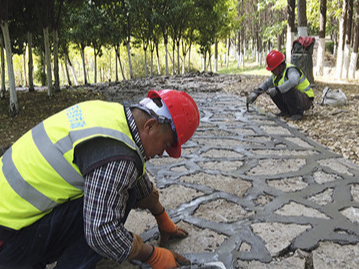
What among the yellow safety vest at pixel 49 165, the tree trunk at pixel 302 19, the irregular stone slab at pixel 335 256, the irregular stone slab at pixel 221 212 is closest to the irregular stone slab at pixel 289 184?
the irregular stone slab at pixel 221 212

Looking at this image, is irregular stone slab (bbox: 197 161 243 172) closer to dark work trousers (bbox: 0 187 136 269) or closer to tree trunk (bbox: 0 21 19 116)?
dark work trousers (bbox: 0 187 136 269)

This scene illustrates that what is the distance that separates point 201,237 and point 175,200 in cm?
75

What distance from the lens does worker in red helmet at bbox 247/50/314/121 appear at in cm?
654

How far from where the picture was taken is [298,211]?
10.4 feet

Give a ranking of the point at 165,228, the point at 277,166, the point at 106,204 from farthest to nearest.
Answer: the point at 277,166
the point at 165,228
the point at 106,204

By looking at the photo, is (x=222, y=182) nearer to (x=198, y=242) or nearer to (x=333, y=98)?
(x=198, y=242)

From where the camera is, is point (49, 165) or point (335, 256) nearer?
point (49, 165)

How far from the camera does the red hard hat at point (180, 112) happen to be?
1895 millimetres

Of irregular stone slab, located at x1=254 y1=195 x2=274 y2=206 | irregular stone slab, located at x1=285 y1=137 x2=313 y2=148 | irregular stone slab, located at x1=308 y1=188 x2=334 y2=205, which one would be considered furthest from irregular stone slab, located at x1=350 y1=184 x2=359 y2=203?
irregular stone slab, located at x1=285 y1=137 x2=313 y2=148

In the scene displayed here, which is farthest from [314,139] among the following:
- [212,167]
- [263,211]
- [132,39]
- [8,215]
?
[132,39]

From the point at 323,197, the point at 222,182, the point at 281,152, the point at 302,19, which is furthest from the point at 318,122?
the point at 302,19

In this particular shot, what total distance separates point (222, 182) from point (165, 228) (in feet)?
4.81

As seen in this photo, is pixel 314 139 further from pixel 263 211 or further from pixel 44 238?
pixel 44 238

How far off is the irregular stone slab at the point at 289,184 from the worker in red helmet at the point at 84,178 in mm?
2095
